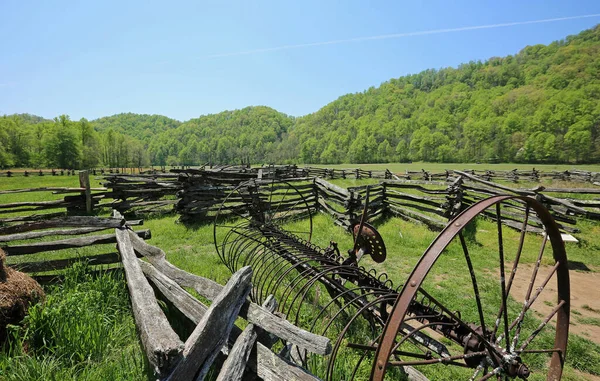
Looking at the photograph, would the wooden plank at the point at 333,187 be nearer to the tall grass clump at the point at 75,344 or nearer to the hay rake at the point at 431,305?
the hay rake at the point at 431,305

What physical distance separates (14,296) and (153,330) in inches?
84.2

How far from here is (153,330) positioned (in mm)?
1849

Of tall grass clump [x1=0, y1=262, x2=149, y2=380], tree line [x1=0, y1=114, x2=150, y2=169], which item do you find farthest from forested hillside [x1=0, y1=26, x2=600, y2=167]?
tall grass clump [x1=0, y1=262, x2=149, y2=380]

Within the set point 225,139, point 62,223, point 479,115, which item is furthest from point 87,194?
point 225,139

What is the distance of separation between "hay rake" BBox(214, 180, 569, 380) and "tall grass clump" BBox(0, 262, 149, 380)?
1405 mm

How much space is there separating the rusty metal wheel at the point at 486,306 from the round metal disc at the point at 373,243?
676 mm

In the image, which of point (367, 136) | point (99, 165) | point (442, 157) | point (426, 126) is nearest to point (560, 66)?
point (426, 126)

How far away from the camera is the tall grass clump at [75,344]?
2316mm

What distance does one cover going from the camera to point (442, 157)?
75250mm

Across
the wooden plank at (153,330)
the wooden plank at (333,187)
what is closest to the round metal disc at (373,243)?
the wooden plank at (153,330)

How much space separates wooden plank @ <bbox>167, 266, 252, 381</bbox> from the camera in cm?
170

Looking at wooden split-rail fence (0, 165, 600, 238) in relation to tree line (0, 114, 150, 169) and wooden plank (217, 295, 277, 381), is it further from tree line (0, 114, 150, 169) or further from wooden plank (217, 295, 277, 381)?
tree line (0, 114, 150, 169)

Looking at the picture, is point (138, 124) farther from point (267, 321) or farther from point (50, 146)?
point (267, 321)

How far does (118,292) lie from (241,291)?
9.12 ft
